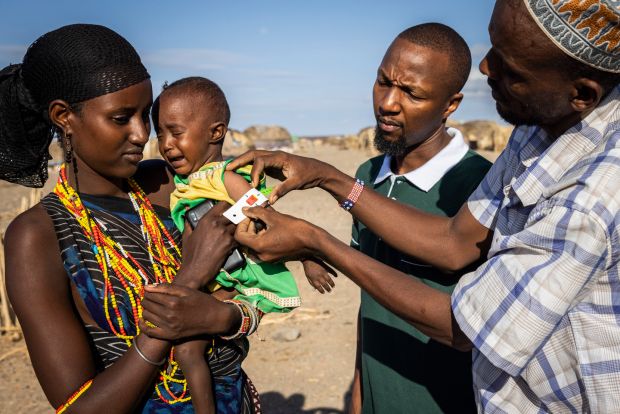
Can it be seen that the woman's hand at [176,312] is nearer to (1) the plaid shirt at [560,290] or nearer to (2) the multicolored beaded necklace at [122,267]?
(2) the multicolored beaded necklace at [122,267]

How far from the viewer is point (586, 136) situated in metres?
1.92

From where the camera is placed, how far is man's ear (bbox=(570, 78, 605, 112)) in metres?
1.83

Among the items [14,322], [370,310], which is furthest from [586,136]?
[14,322]

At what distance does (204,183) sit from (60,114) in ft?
2.11

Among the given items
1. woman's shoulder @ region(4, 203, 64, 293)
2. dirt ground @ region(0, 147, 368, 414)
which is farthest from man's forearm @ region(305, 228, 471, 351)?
dirt ground @ region(0, 147, 368, 414)

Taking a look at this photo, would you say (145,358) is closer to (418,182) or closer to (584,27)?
(418,182)

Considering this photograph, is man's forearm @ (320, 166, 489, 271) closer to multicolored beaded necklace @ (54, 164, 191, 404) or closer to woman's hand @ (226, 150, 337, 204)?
woman's hand @ (226, 150, 337, 204)

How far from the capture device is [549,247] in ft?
5.64

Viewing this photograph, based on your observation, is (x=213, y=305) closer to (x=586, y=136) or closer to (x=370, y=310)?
(x=370, y=310)

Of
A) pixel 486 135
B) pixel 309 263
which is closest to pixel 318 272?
pixel 309 263

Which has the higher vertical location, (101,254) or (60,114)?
(60,114)

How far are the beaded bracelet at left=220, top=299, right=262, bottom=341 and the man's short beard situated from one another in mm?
1090

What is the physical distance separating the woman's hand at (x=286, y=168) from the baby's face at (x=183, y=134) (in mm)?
302

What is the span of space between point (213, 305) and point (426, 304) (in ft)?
2.71
